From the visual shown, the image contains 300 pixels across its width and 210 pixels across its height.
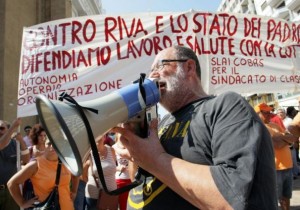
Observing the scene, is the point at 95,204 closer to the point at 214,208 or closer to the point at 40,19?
the point at 214,208

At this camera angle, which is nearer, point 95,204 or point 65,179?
point 65,179

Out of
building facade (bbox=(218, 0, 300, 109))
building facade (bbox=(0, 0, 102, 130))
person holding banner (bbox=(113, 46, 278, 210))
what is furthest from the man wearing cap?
building facade (bbox=(218, 0, 300, 109))

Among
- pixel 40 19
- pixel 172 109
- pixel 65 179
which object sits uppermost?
pixel 40 19

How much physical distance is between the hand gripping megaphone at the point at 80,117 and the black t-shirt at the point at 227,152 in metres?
0.19

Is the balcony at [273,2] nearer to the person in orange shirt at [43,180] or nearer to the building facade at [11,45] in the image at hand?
the building facade at [11,45]

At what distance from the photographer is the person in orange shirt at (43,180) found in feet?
9.37

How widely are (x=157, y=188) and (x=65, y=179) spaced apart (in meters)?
1.93

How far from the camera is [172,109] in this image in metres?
1.47

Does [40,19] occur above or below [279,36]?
above

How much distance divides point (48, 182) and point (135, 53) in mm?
1639

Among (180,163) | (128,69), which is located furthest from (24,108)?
(180,163)

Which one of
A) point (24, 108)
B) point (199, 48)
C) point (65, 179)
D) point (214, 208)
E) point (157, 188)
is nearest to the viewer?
point (214, 208)

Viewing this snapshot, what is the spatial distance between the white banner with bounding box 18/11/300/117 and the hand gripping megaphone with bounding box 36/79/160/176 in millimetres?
2337

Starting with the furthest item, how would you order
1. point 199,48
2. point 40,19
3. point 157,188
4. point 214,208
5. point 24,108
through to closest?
1. point 40,19
2. point 199,48
3. point 24,108
4. point 157,188
5. point 214,208
